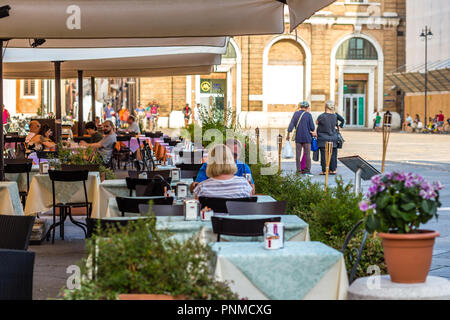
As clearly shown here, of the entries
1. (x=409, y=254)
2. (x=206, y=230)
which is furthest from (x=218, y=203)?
(x=409, y=254)

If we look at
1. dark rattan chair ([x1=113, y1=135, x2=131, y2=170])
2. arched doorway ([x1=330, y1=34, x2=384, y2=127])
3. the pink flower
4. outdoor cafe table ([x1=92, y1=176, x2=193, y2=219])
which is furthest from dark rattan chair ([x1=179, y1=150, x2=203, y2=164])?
arched doorway ([x1=330, y1=34, x2=384, y2=127])

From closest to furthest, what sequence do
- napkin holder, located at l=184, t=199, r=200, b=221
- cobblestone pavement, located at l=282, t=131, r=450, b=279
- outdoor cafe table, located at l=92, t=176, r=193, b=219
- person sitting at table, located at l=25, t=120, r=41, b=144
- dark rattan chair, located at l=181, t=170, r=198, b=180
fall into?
napkin holder, located at l=184, t=199, r=200, b=221, cobblestone pavement, located at l=282, t=131, r=450, b=279, outdoor cafe table, located at l=92, t=176, r=193, b=219, dark rattan chair, located at l=181, t=170, r=198, b=180, person sitting at table, located at l=25, t=120, r=41, b=144

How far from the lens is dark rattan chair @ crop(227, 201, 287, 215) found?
19.5 feet

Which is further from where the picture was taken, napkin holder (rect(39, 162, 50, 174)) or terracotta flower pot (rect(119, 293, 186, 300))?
napkin holder (rect(39, 162, 50, 174))

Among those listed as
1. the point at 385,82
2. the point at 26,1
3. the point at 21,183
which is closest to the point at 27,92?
the point at 385,82

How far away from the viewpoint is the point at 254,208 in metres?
6.00

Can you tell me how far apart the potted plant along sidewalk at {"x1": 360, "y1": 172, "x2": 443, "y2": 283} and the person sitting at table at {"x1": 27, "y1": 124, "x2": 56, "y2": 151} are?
33.9 feet

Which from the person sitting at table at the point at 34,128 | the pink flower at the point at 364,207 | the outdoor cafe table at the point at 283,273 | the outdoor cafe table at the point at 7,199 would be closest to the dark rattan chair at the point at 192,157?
the person sitting at table at the point at 34,128

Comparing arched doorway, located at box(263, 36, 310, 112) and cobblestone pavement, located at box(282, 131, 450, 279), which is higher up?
arched doorway, located at box(263, 36, 310, 112)

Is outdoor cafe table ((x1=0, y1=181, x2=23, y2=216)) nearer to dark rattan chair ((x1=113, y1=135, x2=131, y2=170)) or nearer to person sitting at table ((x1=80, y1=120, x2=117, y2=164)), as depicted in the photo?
person sitting at table ((x1=80, y1=120, x2=117, y2=164))

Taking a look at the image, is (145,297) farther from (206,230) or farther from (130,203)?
(130,203)

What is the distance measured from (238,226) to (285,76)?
1940 inches

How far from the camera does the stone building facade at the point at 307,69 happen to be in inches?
2098
